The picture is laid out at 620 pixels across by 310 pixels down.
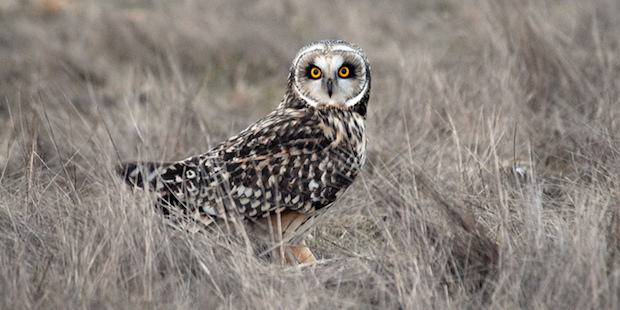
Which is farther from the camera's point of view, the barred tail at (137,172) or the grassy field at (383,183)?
the barred tail at (137,172)

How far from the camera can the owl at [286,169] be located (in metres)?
3.07

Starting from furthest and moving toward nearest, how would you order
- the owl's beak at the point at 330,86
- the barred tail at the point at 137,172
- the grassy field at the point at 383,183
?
the owl's beak at the point at 330,86
the barred tail at the point at 137,172
the grassy field at the point at 383,183

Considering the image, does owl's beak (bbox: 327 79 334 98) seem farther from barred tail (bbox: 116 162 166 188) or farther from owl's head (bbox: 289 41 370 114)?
barred tail (bbox: 116 162 166 188)

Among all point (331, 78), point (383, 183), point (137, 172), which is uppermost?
point (331, 78)

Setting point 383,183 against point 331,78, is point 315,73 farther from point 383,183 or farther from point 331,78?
point 383,183

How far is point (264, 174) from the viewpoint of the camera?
310 cm

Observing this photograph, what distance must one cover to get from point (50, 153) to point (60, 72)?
2.91 meters

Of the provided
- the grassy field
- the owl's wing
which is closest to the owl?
the owl's wing

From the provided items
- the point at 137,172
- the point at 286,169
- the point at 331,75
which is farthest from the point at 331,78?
the point at 137,172

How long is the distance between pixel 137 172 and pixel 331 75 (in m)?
0.95

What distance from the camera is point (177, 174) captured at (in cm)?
312

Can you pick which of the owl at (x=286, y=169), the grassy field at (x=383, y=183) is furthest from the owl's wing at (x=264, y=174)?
the grassy field at (x=383, y=183)

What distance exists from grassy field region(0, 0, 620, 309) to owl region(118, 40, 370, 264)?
0.17 meters

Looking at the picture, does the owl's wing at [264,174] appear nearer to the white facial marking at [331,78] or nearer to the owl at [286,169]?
the owl at [286,169]
